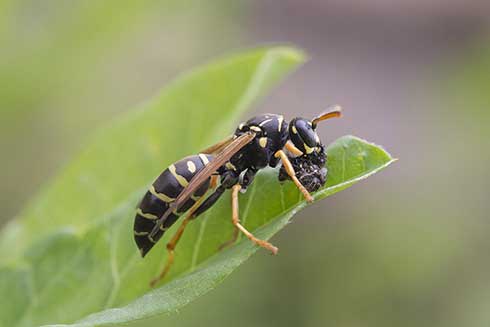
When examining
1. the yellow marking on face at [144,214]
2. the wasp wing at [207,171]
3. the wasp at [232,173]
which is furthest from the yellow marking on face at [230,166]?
the yellow marking on face at [144,214]

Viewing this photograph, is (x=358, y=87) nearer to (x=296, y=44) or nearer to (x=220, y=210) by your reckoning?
(x=296, y=44)

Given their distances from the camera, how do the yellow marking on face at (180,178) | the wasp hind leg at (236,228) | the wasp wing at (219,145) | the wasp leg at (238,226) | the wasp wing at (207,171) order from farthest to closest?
1. the wasp wing at (219,145)
2. the yellow marking on face at (180,178)
3. the wasp wing at (207,171)
4. the wasp hind leg at (236,228)
5. the wasp leg at (238,226)

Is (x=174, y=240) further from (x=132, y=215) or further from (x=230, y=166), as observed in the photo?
(x=230, y=166)

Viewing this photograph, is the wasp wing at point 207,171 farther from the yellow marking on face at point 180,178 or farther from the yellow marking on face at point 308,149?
the yellow marking on face at point 308,149

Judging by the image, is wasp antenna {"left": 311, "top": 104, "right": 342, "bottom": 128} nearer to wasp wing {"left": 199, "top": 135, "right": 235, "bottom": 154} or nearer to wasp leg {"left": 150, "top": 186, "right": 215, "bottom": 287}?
wasp wing {"left": 199, "top": 135, "right": 235, "bottom": 154}

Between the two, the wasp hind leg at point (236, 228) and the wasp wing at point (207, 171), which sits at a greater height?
the wasp wing at point (207, 171)

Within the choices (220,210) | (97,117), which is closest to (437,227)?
(97,117)
